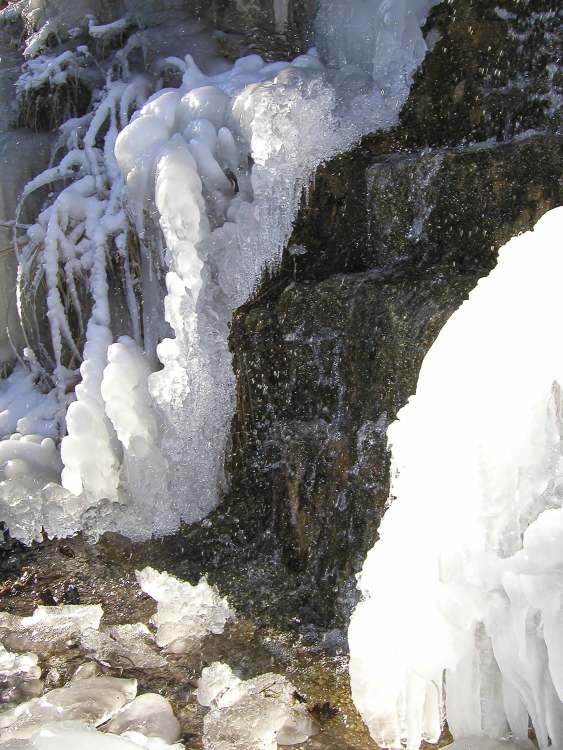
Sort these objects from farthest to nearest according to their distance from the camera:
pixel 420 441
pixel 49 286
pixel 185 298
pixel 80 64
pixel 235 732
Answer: pixel 80 64 < pixel 49 286 < pixel 185 298 < pixel 235 732 < pixel 420 441

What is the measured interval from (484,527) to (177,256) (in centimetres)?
261

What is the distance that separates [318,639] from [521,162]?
6.76 feet

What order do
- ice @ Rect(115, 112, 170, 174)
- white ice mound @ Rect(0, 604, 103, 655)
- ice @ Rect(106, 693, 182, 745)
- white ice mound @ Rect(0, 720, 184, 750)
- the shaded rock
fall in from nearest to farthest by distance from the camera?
white ice mound @ Rect(0, 720, 184, 750) → ice @ Rect(106, 693, 182, 745) → the shaded rock → white ice mound @ Rect(0, 604, 103, 655) → ice @ Rect(115, 112, 170, 174)

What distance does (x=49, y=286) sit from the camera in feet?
17.2

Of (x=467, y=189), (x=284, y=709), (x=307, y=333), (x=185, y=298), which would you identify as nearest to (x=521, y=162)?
(x=467, y=189)

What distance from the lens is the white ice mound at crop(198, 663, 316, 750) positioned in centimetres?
282

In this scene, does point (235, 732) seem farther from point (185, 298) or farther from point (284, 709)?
point (185, 298)

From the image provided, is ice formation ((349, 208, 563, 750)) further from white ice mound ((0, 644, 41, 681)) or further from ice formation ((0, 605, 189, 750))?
white ice mound ((0, 644, 41, 681))

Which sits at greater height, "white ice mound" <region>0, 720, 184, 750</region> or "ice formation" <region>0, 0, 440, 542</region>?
"ice formation" <region>0, 0, 440, 542</region>

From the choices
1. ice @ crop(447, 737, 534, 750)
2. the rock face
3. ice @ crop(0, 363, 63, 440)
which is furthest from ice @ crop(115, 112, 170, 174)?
ice @ crop(447, 737, 534, 750)

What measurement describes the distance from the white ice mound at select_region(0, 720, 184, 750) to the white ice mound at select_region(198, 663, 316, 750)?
0.49ft

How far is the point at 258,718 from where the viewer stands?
290cm

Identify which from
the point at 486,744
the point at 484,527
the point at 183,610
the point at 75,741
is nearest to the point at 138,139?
the point at 183,610

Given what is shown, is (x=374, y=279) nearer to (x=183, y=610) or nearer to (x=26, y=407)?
(x=183, y=610)
